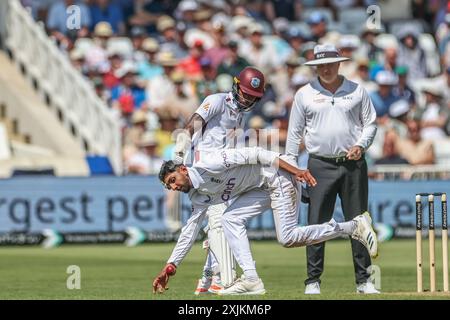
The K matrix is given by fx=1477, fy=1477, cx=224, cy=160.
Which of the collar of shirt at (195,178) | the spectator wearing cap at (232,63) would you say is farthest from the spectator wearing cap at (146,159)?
the collar of shirt at (195,178)

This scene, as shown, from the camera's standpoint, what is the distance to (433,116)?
26.7 metres

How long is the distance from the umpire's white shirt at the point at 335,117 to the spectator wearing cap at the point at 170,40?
47.3 feet

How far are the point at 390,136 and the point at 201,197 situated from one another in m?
11.2

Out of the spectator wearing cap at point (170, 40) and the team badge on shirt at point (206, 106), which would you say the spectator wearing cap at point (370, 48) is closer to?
the spectator wearing cap at point (170, 40)

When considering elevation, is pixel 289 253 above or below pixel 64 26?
below

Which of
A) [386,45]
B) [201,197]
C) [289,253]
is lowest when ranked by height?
[289,253]

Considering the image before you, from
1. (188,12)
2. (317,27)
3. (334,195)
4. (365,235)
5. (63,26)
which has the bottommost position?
(365,235)

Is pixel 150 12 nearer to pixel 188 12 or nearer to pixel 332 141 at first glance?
pixel 188 12

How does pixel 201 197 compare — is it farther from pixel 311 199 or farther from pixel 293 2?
pixel 293 2

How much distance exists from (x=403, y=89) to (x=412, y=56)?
1.67 meters

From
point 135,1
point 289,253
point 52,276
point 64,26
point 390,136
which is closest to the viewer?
point 52,276

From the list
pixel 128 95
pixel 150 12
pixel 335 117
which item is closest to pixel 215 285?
pixel 335 117

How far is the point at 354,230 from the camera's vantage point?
46.6ft
